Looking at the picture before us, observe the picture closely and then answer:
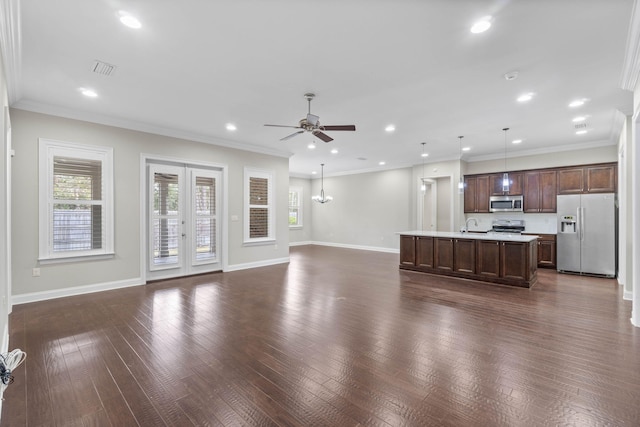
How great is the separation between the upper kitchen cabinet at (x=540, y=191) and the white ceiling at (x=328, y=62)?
1.66 m

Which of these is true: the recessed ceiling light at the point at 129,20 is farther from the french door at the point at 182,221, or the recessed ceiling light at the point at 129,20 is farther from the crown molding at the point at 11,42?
the french door at the point at 182,221

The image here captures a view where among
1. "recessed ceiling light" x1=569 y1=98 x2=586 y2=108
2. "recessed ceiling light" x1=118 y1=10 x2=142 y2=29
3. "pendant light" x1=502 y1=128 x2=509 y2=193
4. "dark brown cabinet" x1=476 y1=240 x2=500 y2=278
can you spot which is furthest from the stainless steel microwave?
"recessed ceiling light" x1=118 y1=10 x2=142 y2=29

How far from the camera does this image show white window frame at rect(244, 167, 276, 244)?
7051mm

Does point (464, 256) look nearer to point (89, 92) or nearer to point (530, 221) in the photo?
point (530, 221)

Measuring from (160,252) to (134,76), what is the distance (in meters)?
3.35

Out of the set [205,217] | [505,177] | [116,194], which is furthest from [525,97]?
[116,194]

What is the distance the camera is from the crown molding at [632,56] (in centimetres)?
245

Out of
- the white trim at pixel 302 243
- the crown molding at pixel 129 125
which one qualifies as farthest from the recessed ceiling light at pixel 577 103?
the white trim at pixel 302 243

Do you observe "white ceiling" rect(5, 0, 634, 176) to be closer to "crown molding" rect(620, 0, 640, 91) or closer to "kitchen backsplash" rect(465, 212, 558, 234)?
"crown molding" rect(620, 0, 640, 91)

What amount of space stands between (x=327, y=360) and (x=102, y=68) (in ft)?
13.0

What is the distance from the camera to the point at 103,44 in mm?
2926

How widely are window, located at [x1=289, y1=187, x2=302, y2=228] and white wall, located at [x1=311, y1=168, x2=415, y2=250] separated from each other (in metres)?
0.66

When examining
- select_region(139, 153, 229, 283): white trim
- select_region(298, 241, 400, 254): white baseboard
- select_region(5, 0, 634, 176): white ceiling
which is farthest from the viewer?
select_region(298, 241, 400, 254): white baseboard

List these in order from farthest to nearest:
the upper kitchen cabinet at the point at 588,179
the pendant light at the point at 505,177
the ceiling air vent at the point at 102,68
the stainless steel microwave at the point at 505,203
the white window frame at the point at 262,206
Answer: the stainless steel microwave at the point at 505,203
the white window frame at the point at 262,206
the upper kitchen cabinet at the point at 588,179
the pendant light at the point at 505,177
the ceiling air vent at the point at 102,68
